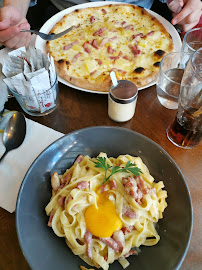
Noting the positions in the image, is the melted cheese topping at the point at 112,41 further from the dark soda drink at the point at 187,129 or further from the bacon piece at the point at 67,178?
the bacon piece at the point at 67,178

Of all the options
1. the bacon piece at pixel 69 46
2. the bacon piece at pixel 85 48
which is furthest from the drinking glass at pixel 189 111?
the bacon piece at pixel 69 46

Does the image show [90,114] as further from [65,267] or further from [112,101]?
[65,267]

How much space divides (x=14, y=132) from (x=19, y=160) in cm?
22

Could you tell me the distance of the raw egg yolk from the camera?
4.12 feet

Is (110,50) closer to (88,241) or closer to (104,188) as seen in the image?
(104,188)

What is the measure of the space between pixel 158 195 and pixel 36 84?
103cm

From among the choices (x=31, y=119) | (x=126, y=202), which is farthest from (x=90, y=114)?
(x=126, y=202)

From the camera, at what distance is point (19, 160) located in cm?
165

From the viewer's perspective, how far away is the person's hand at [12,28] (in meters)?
2.02

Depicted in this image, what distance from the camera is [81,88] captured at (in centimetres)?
201

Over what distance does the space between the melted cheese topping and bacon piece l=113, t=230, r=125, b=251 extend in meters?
1.25

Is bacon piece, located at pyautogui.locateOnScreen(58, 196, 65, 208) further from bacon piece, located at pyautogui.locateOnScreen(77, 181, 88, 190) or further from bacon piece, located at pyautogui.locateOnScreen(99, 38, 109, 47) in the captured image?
bacon piece, located at pyautogui.locateOnScreen(99, 38, 109, 47)

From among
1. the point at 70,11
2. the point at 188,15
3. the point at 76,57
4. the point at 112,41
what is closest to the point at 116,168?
the point at 76,57

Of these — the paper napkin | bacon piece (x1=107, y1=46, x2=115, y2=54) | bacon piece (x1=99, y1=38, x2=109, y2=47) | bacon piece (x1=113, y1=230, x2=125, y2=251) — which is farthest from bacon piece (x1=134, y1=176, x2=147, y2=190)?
bacon piece (x1=99, y1=38, x2=109, y2=47)
